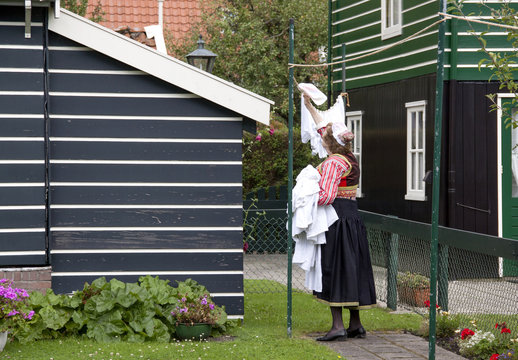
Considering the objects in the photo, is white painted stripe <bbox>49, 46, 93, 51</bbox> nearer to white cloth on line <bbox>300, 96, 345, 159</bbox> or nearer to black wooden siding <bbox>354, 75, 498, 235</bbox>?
white cloth on line <bbox>300, 96, 345, 159</bbox>

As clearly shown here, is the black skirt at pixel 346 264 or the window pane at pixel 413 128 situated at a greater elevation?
the window pane at pixel 413 128

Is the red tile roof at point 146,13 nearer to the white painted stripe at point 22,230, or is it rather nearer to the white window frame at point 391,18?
the white window frame at point 391,18

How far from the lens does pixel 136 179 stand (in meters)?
8.77

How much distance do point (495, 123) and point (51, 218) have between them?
709cm

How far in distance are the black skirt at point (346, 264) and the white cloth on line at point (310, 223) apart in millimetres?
72

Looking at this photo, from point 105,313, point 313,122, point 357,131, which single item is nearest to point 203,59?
point 313,122

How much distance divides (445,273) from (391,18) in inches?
289

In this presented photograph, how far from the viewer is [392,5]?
15445 mm

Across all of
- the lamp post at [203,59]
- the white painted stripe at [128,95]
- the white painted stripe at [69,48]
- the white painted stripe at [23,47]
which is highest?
the lamp post at [203,59]

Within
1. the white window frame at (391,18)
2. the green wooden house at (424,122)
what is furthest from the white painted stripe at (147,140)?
the white window frame at (391,18)

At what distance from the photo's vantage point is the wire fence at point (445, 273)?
7.69m

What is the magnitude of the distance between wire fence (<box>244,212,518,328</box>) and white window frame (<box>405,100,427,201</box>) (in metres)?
2.22

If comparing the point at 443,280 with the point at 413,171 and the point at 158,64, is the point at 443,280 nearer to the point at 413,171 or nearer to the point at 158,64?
the point at 158,64

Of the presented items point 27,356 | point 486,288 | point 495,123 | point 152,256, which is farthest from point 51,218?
point 495,123
